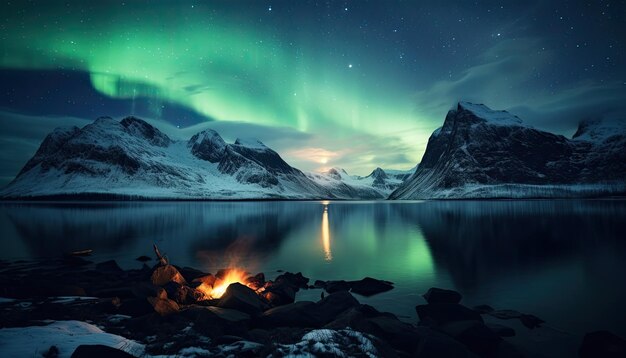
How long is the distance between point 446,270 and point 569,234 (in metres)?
36.9

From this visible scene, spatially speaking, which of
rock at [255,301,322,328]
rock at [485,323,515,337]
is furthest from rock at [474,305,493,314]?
A: rock at [255,301,322,328]

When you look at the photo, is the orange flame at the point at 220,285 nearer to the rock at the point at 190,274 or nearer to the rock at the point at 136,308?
the rock at the point at 190,274

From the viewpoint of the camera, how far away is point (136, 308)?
635 inches

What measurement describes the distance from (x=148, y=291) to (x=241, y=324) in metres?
6.74

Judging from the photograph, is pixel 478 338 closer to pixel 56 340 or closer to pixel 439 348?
pixel 439 348

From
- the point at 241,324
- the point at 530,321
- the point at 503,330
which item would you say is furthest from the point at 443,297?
the point at 241,324

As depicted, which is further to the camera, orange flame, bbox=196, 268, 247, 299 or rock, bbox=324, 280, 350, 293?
rock, bbox=324, 280, 350, 293

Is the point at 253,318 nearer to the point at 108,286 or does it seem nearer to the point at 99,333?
the point at 99,333

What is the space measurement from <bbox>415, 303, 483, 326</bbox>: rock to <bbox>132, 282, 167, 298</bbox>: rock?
42.7ft

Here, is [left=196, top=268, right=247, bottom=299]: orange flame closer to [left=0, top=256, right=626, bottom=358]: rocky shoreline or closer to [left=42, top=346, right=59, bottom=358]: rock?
[left=0, top=256, right=626, bottom=358]: rocky shoreline

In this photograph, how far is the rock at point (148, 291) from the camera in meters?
17.2

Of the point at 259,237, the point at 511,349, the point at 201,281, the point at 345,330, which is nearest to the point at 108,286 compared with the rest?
the point at 201,281

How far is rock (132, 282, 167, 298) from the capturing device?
1719 centimetres

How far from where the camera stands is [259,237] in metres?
58.5
